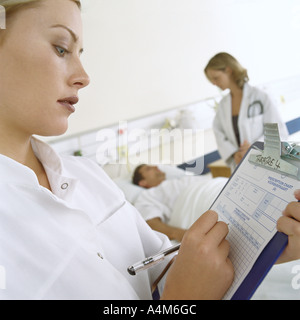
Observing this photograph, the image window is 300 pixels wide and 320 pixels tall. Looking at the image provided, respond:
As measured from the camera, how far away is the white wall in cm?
83

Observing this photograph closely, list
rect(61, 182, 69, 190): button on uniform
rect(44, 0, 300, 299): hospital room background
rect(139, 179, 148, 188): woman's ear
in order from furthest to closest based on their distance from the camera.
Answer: rect(139, 179, 148, 188): woman's ear → rect(44, 0, 300, 299): hospital room background → rect(61, 182, 69, 190): button on uniform

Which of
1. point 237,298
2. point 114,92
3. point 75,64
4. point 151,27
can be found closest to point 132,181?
point 114,92

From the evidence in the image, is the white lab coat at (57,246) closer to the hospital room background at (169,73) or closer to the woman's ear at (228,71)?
the hospital room background at (169,73)

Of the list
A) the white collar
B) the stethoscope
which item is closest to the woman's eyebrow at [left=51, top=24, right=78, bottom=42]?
the white collar

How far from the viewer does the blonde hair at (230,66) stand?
3.03 ft

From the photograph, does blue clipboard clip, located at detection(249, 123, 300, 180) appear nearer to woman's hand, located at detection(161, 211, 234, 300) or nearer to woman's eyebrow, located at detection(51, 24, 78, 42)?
woman's hand, located at detection(161, 211, 234, 300)

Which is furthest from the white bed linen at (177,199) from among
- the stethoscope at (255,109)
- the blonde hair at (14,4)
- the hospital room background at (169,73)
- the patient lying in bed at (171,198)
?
the blonde hair at (14,4)

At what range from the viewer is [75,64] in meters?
0.44

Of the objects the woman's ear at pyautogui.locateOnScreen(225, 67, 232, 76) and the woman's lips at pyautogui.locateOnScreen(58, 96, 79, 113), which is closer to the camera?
the woman's lips at pyautogui.locateOnScreen(58, 96, 79, 113)

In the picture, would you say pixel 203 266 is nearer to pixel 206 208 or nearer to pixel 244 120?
pixel 206 208

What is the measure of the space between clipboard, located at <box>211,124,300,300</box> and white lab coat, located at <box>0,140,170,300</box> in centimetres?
20

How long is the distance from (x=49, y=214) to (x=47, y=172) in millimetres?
141

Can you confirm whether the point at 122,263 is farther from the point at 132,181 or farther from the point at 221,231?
the point at 132,181

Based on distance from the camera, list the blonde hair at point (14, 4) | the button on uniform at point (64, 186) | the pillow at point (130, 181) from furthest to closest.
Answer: the pillow at point (130, 181), the button on uniform at point (64, 186), the blonde hair at point (14, 4)
